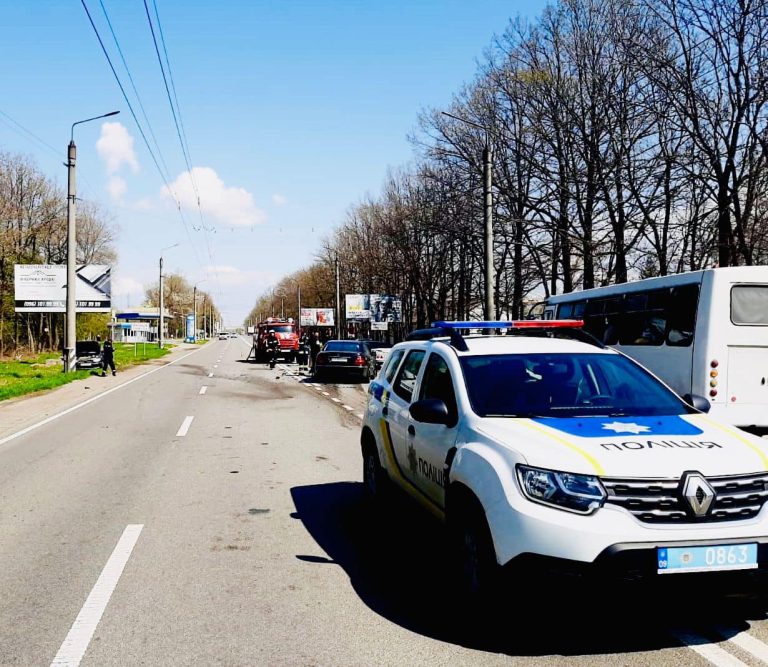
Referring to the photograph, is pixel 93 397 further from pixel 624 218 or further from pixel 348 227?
pixel 348 227

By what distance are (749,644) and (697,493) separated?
0.90 meters

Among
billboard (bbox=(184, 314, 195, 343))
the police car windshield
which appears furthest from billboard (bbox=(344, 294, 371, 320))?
the police car windshield

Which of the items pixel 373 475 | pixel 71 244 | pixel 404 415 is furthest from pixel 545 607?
pixel 71 244

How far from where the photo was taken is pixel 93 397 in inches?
856

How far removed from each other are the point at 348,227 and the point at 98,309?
25.2 m

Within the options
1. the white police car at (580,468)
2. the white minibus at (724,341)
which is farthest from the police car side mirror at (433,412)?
the white minibus at (724,341)

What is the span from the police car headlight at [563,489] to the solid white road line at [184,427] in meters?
9.97

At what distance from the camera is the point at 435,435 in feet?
17.4

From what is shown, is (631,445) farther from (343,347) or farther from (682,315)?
(343,347)

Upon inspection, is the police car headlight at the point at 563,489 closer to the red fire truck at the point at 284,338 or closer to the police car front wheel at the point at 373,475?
the police car front wheel at the point at 373,475

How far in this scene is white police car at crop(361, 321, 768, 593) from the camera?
3.80m

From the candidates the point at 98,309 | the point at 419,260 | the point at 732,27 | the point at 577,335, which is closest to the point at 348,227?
the point at 419,260

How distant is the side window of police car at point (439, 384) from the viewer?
5.20m

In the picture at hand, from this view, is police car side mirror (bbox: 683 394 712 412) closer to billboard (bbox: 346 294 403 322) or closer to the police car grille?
the police car grille
